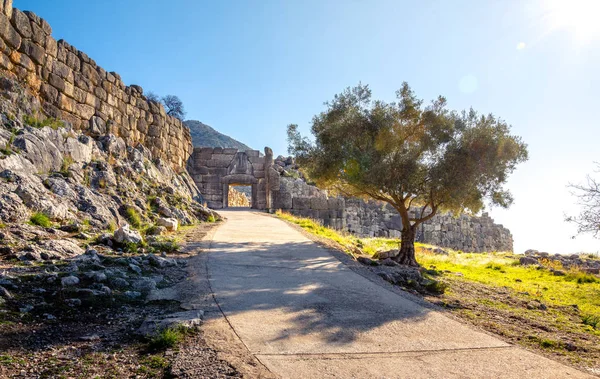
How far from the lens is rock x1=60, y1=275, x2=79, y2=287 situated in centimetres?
420

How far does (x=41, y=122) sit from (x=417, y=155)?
9.41m

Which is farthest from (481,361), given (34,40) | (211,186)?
(211,186)

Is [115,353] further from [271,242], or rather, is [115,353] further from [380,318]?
[271,242]

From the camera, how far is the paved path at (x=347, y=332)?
3.09 metres

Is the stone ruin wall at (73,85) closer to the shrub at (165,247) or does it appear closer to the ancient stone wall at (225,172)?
the shrub at (165,247)

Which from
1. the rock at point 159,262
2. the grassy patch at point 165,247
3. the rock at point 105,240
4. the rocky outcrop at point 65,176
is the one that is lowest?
the rock at point 159,262

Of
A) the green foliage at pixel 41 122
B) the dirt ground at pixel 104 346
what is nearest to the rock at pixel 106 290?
the dirt ground at pixel 104 346

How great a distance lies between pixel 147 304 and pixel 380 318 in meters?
2.47

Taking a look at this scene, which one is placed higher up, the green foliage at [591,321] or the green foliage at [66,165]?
the green foliage at [66,165]

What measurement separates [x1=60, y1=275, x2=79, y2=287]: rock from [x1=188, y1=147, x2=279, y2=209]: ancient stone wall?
689 inches

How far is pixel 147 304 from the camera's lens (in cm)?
420

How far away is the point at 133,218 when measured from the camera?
29.3 feet

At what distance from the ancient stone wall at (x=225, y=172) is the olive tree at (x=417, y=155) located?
33.9 feet

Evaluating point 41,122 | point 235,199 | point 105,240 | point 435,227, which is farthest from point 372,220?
point 105,240
